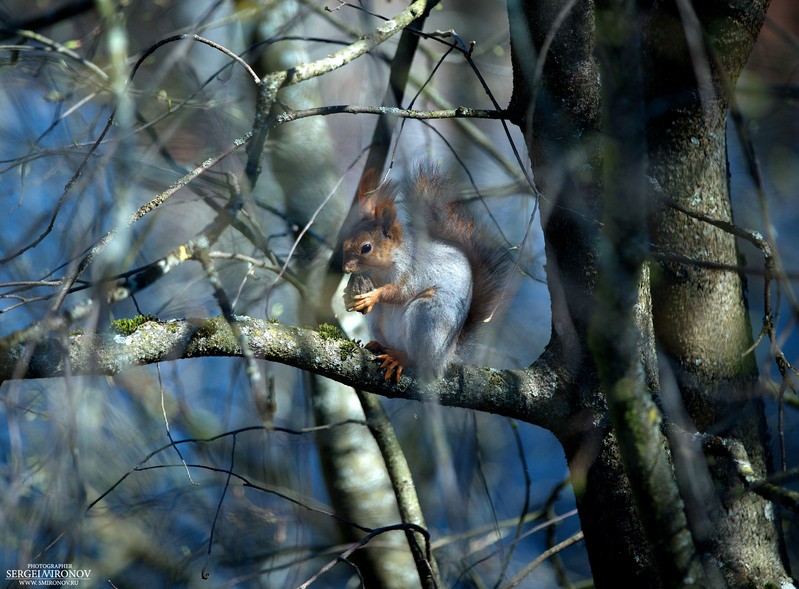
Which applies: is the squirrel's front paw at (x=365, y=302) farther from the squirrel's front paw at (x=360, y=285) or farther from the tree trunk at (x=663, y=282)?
the tree trunk at (x=663, y=282)

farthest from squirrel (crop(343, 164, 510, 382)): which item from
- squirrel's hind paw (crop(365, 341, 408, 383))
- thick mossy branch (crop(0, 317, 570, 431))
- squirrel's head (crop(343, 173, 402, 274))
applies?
thick mossy branch (crop(0, 317, 570, 431))

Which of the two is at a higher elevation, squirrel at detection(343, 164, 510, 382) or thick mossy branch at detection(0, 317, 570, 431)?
squirrel at detection(343, 164, 510, 382)

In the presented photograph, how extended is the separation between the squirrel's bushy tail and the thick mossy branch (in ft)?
2.04

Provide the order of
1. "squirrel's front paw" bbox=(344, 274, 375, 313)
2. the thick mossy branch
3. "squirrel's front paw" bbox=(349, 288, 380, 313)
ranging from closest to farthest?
the thick mossy branch, "squirrel's front paw" bbox=(349, 288, 380, 313), "squirrel's front paw" bbox=(344, 274, 375, 313)

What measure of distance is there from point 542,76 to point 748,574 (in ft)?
4.42

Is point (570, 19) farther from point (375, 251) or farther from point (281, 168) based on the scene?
point (281, 168)

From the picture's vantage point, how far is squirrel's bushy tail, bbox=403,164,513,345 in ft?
7.63

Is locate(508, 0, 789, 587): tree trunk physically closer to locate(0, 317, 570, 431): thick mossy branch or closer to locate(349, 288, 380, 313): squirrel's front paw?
locate(0, 317, 570, 431): thick mossy branch

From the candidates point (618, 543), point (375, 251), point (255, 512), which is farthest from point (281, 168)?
point (618, 543)

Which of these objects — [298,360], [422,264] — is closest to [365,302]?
[422,264]

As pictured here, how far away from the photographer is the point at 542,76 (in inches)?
69.9

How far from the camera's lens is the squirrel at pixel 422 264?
2230 mm

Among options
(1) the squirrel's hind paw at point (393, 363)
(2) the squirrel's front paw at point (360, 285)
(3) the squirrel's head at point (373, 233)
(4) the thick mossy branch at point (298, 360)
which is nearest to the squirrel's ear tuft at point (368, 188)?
(3) the squirrel's head at point (373, 233)

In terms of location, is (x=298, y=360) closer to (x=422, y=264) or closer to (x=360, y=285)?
(x=422, y=264)
